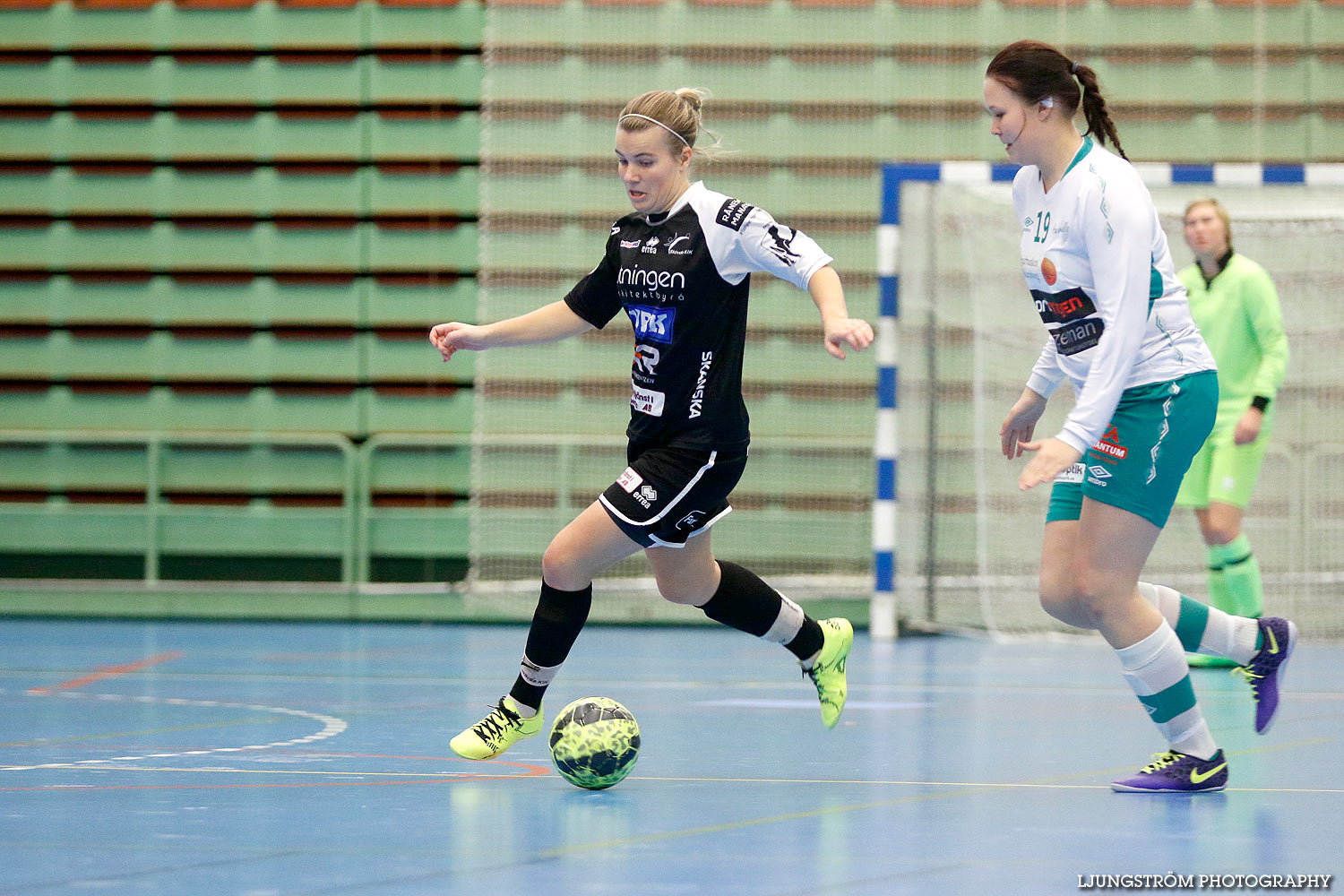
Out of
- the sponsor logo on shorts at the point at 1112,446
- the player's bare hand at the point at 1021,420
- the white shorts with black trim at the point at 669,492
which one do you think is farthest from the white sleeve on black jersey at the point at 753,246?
the sponsor logo on shorts at the point at 1112,446

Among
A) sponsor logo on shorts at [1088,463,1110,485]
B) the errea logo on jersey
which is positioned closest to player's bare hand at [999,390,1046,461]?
sponsor logo on shorts at [1088,463,1110,485]

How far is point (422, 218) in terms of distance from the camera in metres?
9.83

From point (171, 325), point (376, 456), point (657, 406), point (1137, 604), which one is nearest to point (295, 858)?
point (657, 406)

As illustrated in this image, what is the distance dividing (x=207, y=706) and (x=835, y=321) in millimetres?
2909

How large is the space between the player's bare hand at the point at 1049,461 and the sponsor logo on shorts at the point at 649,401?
43.5 inches

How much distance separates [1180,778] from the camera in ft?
12.6

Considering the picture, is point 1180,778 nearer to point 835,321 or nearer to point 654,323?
point 835,321

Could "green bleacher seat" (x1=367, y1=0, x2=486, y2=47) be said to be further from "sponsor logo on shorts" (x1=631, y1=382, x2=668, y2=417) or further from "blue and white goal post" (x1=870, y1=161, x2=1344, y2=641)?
"sponsor logo on shorts" (x1=631, y1=382, x2=668, y2=417)

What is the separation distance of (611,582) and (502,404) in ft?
3.91

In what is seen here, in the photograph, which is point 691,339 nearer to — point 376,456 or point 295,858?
point 295,858

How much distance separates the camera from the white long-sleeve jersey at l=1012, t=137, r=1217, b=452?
3.56m

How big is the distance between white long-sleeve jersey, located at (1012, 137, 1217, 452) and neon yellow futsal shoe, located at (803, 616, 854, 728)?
3.68ft

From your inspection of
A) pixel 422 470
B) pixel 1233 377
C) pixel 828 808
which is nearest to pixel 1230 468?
pixel 1233 377

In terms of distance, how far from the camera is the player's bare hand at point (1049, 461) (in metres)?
3.31
